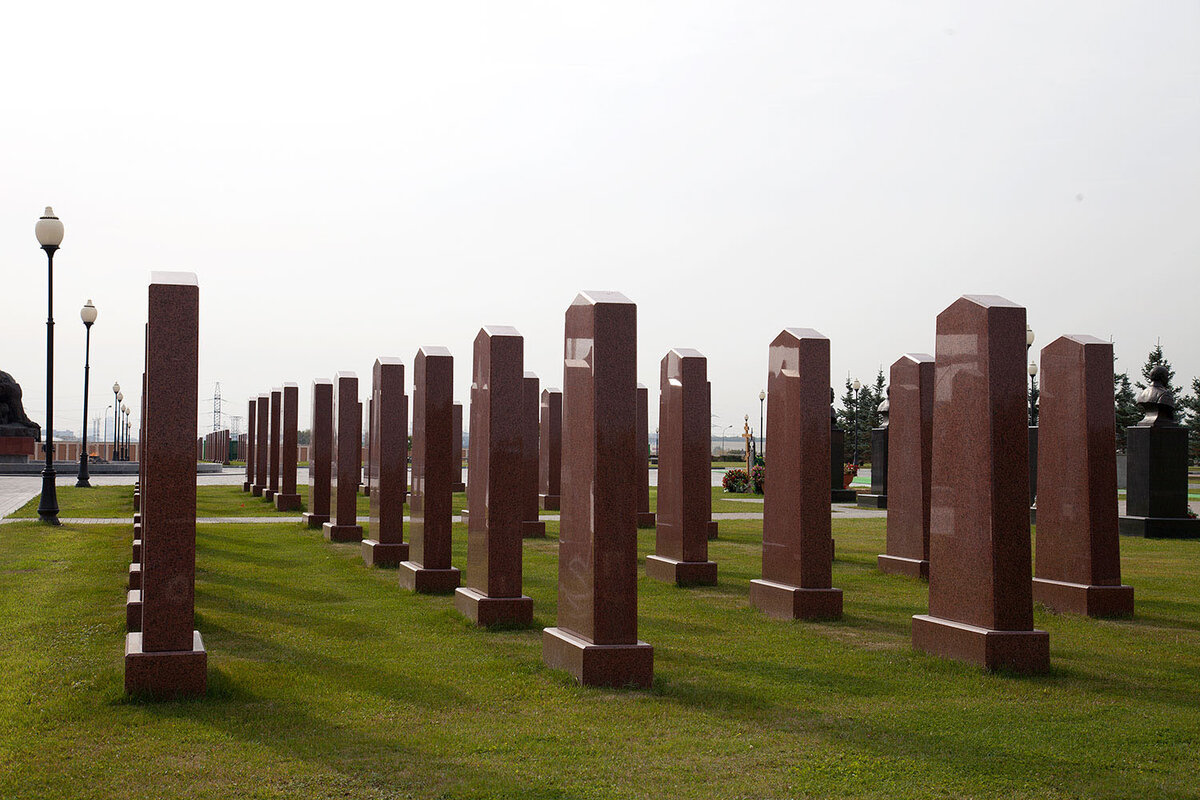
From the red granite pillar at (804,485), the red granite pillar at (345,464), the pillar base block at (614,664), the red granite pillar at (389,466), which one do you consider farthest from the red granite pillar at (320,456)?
the pillar base block at (614,664)

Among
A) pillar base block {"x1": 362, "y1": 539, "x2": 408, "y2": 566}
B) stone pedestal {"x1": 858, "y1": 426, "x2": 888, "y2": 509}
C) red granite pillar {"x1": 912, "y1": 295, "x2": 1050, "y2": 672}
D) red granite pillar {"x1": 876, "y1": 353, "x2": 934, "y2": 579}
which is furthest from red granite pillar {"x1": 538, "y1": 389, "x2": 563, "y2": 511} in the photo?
red granite pillar {"x1": 912, "y1": 295, "x2": 1050, "y2": 672}

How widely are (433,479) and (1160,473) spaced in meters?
14.8

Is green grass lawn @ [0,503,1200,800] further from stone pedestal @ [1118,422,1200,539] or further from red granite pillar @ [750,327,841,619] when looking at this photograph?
stone pedestal @ [1118,422,1200,539]

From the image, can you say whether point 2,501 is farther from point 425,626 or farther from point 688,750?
point 688,750

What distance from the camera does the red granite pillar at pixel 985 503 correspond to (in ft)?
26.8

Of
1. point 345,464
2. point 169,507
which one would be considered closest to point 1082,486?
point 169,507

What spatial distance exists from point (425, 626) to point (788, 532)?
375cm

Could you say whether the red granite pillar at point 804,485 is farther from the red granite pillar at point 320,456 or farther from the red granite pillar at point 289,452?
the red granite pillar at point 289,452

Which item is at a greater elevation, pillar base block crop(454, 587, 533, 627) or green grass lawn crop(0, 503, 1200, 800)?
pillar base block crop(454, 587, 533, 627)

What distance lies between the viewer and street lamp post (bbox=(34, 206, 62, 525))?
1931 cm

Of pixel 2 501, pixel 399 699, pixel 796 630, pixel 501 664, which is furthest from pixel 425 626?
pixel 2 501

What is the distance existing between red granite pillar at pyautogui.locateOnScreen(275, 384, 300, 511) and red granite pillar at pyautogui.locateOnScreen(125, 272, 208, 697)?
18261mm

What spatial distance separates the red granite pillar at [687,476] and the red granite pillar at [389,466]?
3.49 m

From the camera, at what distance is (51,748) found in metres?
5.92
